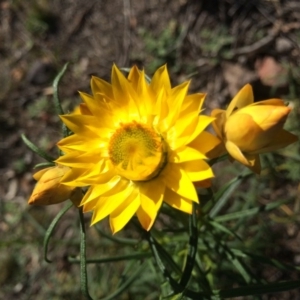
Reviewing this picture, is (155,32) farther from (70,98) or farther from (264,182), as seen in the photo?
(264,182)

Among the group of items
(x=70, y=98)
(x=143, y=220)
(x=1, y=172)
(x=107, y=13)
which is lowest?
(x=1, y=172)

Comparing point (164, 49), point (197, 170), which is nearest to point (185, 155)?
point (197, 170)

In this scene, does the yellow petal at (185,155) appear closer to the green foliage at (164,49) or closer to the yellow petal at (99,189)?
the yellow petal at (99,189)

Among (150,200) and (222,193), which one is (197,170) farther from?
(222,193)

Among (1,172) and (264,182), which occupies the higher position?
(1,172)

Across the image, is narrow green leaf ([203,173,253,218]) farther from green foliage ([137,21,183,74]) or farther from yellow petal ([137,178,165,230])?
green foliage ([137,21,183,74])

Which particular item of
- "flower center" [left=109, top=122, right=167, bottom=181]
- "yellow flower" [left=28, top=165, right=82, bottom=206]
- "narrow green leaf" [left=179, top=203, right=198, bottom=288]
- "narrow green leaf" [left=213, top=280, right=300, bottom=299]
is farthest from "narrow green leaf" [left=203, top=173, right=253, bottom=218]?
"yellow flower" [left=28, top=165, right=82, bottom=206]

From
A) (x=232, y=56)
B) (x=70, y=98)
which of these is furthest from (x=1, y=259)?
(x=232, y=56)
